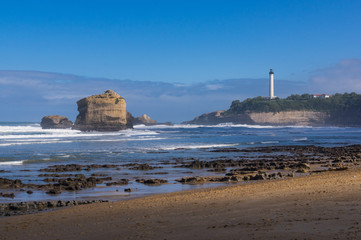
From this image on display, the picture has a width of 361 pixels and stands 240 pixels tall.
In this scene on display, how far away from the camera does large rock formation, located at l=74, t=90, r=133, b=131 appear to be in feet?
250

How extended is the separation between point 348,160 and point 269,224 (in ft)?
62.5

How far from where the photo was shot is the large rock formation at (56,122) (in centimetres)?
9088

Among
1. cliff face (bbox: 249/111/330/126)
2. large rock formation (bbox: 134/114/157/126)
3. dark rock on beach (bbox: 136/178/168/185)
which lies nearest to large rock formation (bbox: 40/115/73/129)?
large rock formation (bbox: 134/114/157/126)

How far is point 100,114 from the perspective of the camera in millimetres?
76562

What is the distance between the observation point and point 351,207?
850 cm

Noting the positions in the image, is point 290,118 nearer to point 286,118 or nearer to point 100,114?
point 286,118

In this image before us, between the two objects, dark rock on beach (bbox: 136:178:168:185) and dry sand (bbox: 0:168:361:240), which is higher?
dry sand (bbox: 0:168:361:240)

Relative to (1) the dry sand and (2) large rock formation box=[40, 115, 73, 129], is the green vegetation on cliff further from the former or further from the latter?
(1) the dry sand

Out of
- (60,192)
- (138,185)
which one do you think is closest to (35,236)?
(60,192)

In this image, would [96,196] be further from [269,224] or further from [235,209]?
[269,224]

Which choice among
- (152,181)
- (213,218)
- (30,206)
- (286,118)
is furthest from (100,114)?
(286,118)

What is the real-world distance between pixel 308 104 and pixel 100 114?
106 m

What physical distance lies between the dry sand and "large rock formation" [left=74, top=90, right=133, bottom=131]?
6638 cm

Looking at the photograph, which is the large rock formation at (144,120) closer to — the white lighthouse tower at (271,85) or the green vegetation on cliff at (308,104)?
the green vegetation on cliff at (308,104)
